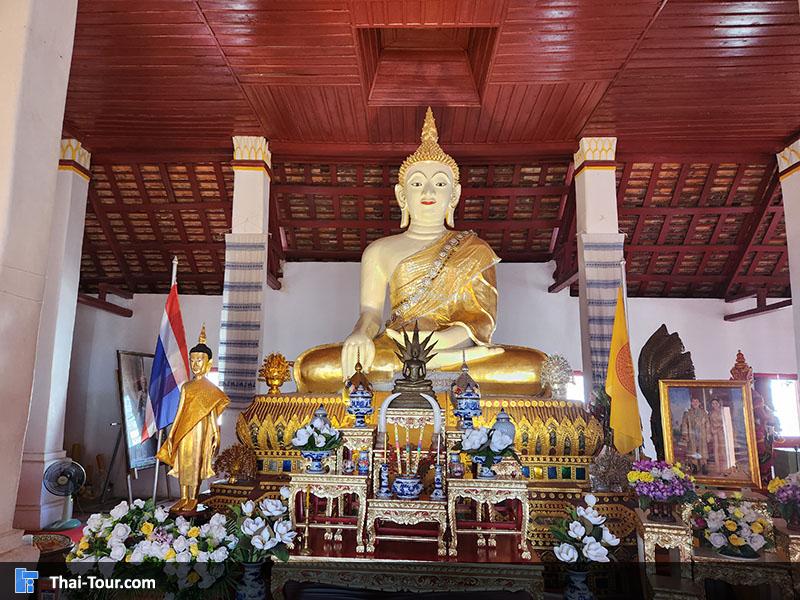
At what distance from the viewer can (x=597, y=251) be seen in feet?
22.3

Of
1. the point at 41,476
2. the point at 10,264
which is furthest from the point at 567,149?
the point at 41,476

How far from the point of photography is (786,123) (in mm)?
6773

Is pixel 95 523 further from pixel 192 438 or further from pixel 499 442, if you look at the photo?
pixel 499 442

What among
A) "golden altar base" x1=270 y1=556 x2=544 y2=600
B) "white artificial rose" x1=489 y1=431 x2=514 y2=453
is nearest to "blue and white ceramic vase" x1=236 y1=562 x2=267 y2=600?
"golden altar base" x1=270 y1=556 x2=544 y2=600

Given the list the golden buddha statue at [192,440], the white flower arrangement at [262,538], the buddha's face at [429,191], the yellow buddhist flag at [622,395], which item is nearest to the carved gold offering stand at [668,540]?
the yellow buddhist flag at [622,395]

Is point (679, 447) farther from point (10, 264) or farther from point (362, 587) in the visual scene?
point (10, 264)

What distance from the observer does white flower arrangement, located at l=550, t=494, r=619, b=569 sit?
2.94 m

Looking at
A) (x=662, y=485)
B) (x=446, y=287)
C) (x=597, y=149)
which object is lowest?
(x=662, y=485)

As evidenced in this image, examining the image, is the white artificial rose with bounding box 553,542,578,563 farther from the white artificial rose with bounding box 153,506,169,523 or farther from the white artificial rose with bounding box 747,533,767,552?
the white artificial rose with bounding box 153,506,169,523

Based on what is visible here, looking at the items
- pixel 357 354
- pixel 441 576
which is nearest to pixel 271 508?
pixel 441 576

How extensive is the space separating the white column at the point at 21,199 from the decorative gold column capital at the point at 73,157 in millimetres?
4852

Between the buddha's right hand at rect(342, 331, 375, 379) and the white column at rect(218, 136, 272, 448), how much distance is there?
193 centimetres

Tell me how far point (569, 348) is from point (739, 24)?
17.2ft

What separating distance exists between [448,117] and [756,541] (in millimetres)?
5160
